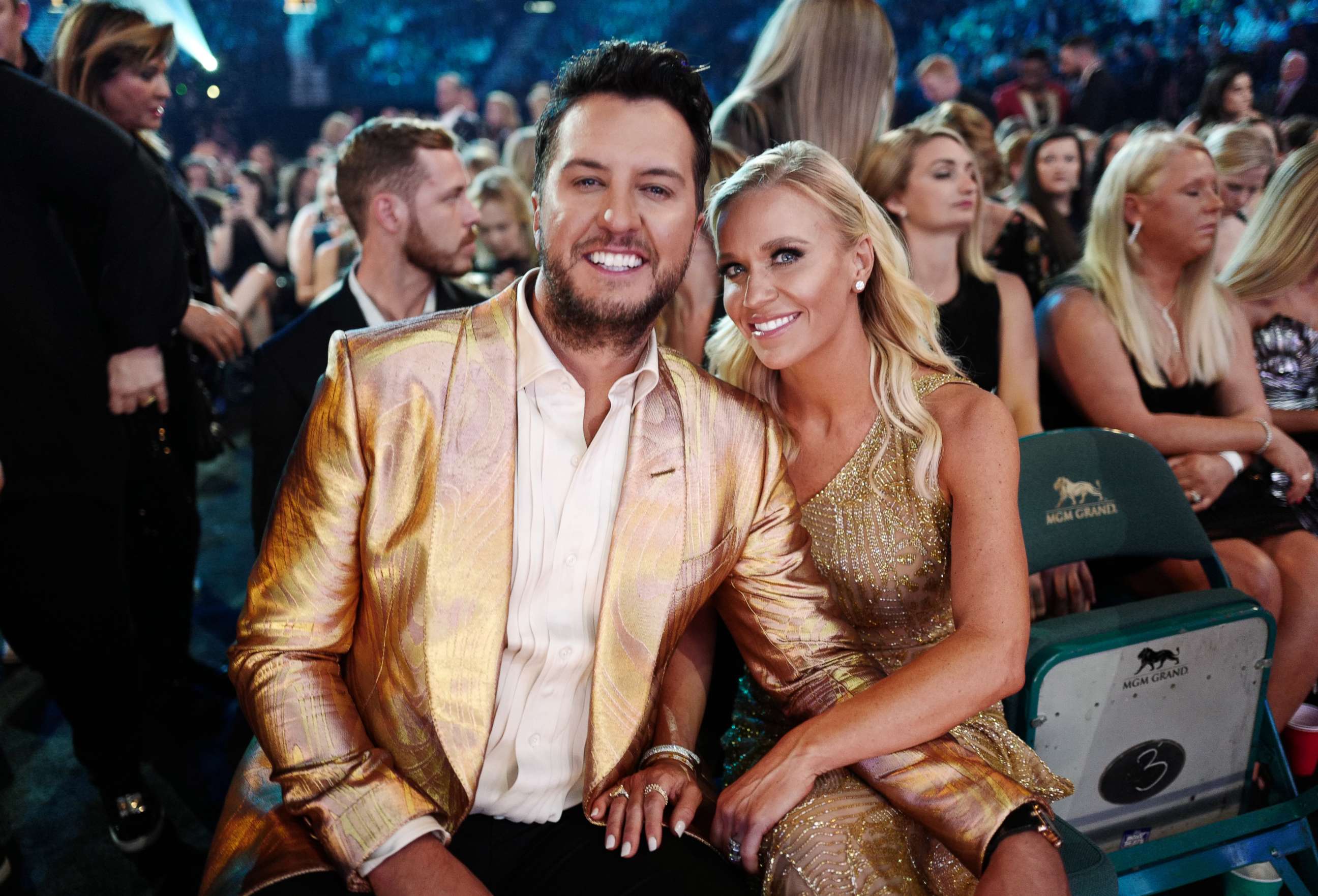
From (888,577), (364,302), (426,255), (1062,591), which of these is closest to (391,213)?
(426,255)

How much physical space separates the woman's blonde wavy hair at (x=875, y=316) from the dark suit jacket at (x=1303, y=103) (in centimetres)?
701

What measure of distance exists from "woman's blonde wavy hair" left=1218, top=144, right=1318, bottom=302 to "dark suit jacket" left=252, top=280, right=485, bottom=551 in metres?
2.58

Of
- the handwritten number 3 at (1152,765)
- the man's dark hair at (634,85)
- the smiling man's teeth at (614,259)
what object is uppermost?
the man's dark hair at (634,85)

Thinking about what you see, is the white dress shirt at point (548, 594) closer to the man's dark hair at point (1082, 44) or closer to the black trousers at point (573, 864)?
the black trousers at point (573, 864)

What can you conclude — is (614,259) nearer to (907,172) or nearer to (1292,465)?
(907,172)

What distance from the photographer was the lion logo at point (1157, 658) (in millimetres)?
1837

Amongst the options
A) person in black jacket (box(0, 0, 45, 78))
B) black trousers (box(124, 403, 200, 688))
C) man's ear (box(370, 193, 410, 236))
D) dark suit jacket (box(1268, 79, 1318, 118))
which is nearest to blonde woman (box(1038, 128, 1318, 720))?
man's ear (box(370, 193, 410, 236))

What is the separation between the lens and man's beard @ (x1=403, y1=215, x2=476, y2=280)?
278 centimetres

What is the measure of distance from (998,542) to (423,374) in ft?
3.15

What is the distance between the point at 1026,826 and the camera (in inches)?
52.0

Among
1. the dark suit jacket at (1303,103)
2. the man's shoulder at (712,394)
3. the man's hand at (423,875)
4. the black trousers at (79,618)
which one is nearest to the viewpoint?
the man's hand at (423,875)

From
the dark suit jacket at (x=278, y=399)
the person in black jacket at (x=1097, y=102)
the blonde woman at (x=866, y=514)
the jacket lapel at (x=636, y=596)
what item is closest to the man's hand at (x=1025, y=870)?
the blonde woman at (x=866, y=514)

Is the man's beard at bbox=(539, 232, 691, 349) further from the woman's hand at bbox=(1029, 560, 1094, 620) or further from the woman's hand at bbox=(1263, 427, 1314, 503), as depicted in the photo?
the woman's hand at bbox=(1263, 427, 1314, 503)

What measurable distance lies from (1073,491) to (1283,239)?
1.70 meters
